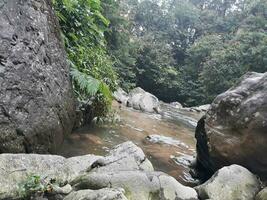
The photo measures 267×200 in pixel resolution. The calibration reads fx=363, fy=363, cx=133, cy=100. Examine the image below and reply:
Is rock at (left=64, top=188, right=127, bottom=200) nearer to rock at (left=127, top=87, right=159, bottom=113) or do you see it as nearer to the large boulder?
the large boulder

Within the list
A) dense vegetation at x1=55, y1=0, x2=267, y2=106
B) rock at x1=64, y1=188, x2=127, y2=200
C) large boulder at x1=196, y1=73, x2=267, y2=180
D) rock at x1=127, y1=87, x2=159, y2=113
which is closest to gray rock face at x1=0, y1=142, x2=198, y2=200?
rock at x1=64, y1=188, x2=127, y2=200

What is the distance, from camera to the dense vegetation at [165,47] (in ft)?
23.9

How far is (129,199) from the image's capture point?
3.41 m

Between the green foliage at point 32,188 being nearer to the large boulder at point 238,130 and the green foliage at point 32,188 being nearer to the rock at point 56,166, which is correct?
the rock at point 56,166

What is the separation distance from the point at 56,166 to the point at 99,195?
2.95ft

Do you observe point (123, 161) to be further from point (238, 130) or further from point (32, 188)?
point (238, 130)

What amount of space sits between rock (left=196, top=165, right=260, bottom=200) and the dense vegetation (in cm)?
302

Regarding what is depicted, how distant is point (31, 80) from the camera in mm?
4371

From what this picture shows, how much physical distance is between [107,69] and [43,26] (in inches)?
137

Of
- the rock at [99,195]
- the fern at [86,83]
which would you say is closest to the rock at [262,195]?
the rock at [99,195]

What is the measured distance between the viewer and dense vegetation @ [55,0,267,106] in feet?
23.9

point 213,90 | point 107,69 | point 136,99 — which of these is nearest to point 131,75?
point 213,90

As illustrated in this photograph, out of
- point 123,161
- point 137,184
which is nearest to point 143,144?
point 123,161

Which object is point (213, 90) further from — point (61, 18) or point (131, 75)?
point (61, 18)
